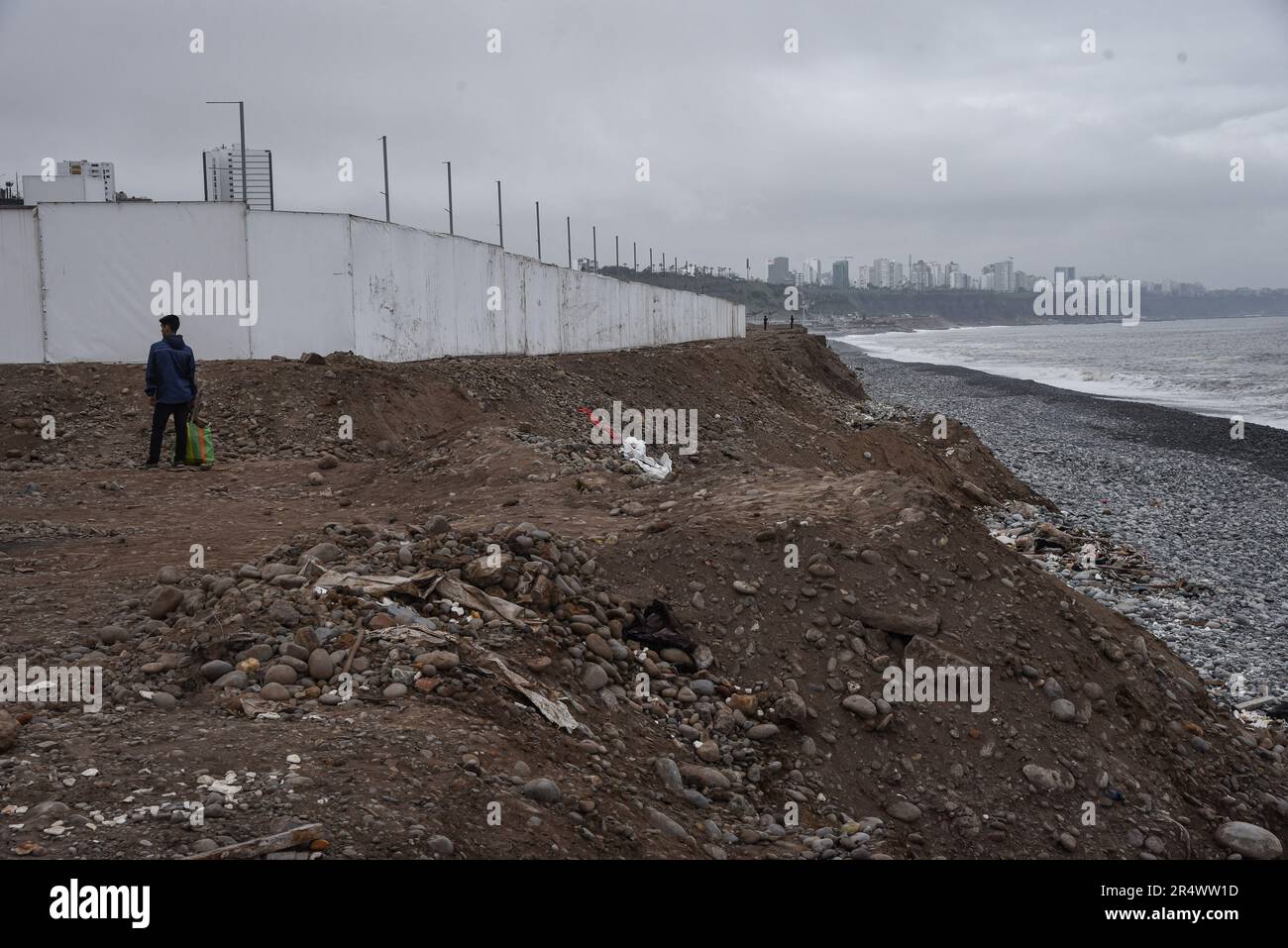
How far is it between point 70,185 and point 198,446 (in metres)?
11.2

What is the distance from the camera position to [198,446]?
12555 millimetres

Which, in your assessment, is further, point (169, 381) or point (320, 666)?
point (169, 381)

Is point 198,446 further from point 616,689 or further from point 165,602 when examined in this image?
point 616,689

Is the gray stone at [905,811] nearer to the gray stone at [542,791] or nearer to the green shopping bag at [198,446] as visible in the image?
the gray stone at [542,791]

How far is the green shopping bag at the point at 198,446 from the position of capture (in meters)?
12.5

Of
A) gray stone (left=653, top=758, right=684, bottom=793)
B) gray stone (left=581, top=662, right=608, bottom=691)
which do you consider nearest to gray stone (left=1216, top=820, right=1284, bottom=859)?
gray stone (left=653, top=758, right=684, bottom=793)

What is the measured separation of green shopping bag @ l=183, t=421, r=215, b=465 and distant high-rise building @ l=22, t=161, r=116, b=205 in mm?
10732

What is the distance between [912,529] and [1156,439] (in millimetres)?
24323

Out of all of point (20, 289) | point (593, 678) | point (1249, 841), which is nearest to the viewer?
point (1249, 841)

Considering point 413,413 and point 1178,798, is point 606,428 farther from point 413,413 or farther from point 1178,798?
point 1178,798

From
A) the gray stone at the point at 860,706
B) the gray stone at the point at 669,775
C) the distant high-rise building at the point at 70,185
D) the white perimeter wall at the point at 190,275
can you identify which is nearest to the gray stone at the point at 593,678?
the gray stone at the point at 669,775

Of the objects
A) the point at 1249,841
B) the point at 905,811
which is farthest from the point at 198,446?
the point at 1249,841

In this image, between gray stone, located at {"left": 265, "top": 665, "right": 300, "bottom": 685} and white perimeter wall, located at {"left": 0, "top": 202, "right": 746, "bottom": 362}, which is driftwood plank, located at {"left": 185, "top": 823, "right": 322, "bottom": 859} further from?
white perimeter wall, located at {"left": 0, "top": 202, "right": 746, "bottom": 362}

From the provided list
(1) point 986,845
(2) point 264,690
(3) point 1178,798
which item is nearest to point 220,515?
(2) point 264,690
